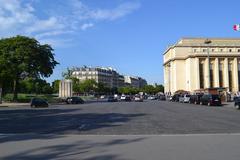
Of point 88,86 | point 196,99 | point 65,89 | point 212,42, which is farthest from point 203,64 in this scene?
point 196,99

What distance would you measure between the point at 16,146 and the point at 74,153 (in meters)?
2.75

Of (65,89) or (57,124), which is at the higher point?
(65,89)

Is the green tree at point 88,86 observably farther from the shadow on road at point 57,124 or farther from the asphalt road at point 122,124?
the shadow on road at point 57,124

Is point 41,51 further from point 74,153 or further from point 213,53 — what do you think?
point 213,53

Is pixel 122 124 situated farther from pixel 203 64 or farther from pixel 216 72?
pixel 216 72

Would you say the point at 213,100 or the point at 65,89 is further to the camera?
the point at 65,89

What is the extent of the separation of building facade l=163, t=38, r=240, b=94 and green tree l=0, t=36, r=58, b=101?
77.4m

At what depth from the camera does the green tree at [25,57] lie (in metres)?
77.3

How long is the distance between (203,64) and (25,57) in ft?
288

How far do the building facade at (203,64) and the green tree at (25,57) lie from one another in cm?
7744

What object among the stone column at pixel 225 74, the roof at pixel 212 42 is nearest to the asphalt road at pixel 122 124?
the stone column at pixel 225 74

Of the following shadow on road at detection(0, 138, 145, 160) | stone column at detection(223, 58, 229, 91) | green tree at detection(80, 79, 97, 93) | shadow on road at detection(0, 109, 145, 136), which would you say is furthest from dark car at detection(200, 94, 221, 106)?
green tree at detection(80, 79, 97, 93)

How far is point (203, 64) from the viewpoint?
153375 mm

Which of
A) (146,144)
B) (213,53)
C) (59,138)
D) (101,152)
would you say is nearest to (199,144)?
(146,144)
